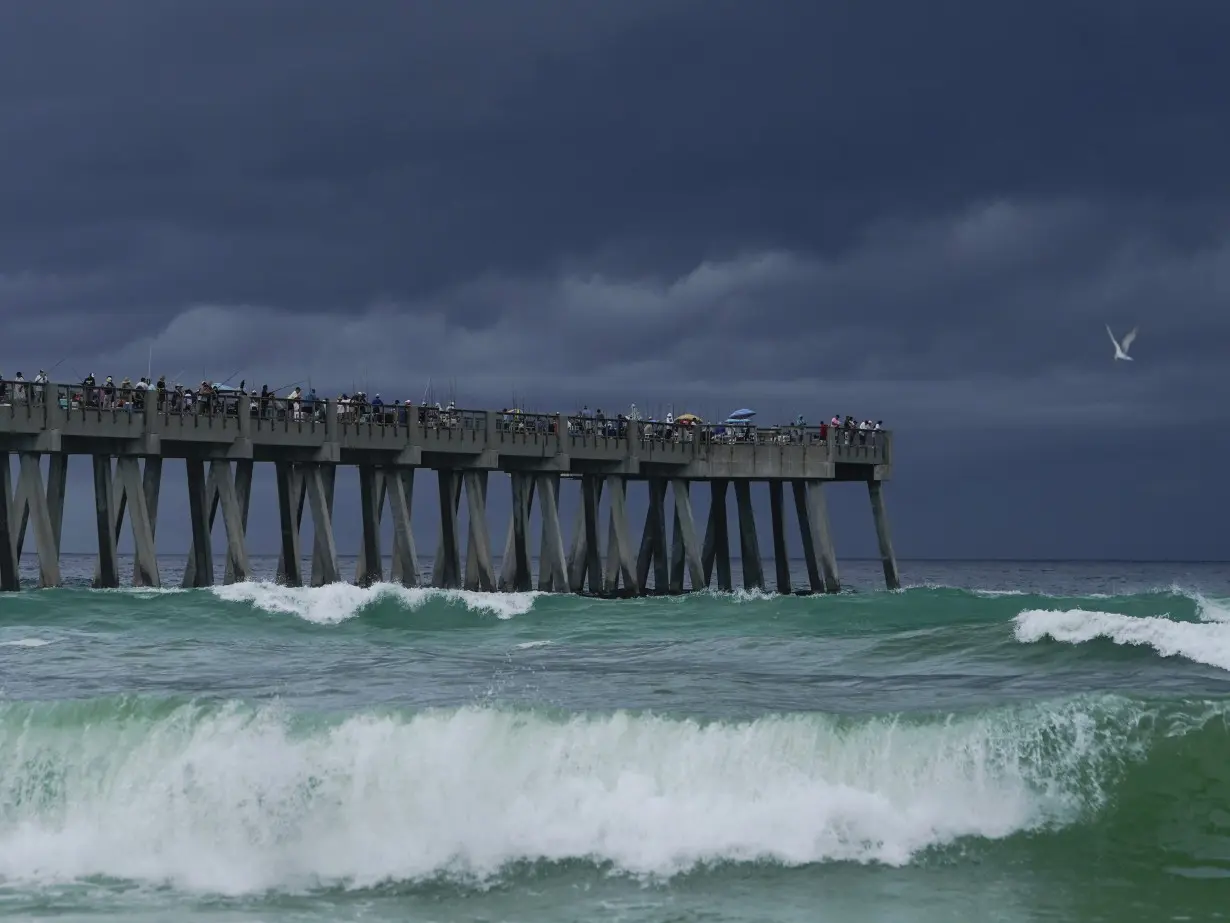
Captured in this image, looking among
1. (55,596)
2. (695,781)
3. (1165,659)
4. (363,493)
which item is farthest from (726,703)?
(363,493)

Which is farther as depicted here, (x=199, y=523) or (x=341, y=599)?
(x=199, y=523)

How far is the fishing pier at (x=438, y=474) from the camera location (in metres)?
38.9

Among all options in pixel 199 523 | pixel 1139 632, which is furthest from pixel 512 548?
pixel 1139 632

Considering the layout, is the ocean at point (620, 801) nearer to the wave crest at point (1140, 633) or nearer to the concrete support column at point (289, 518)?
the wave crest at point (1140, 633)

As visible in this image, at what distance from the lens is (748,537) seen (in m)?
54.1

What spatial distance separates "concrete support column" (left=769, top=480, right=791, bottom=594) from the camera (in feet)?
182

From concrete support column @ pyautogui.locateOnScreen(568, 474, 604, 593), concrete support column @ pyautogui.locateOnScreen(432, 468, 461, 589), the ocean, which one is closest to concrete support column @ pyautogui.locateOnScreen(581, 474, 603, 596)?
concrete support column @ pyautogui.locateOnScreen(568, 474, 604, 593)

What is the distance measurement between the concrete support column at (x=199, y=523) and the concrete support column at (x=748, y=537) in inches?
672

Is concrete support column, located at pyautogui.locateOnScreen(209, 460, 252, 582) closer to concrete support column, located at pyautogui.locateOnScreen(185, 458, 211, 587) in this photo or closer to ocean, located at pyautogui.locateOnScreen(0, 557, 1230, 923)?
concrete support column, located at pyautogui.locateOnScreen(185, 458, 211, 587)

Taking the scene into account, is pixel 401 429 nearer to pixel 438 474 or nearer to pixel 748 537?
pixel 438 474

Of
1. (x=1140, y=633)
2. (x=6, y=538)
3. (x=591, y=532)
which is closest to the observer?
(x=1140, y=633)

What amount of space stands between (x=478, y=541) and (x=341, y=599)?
9.70 meters

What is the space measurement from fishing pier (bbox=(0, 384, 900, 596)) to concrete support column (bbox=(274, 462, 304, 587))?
2.0 inches

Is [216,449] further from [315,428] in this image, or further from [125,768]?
Answer: [125,768]
